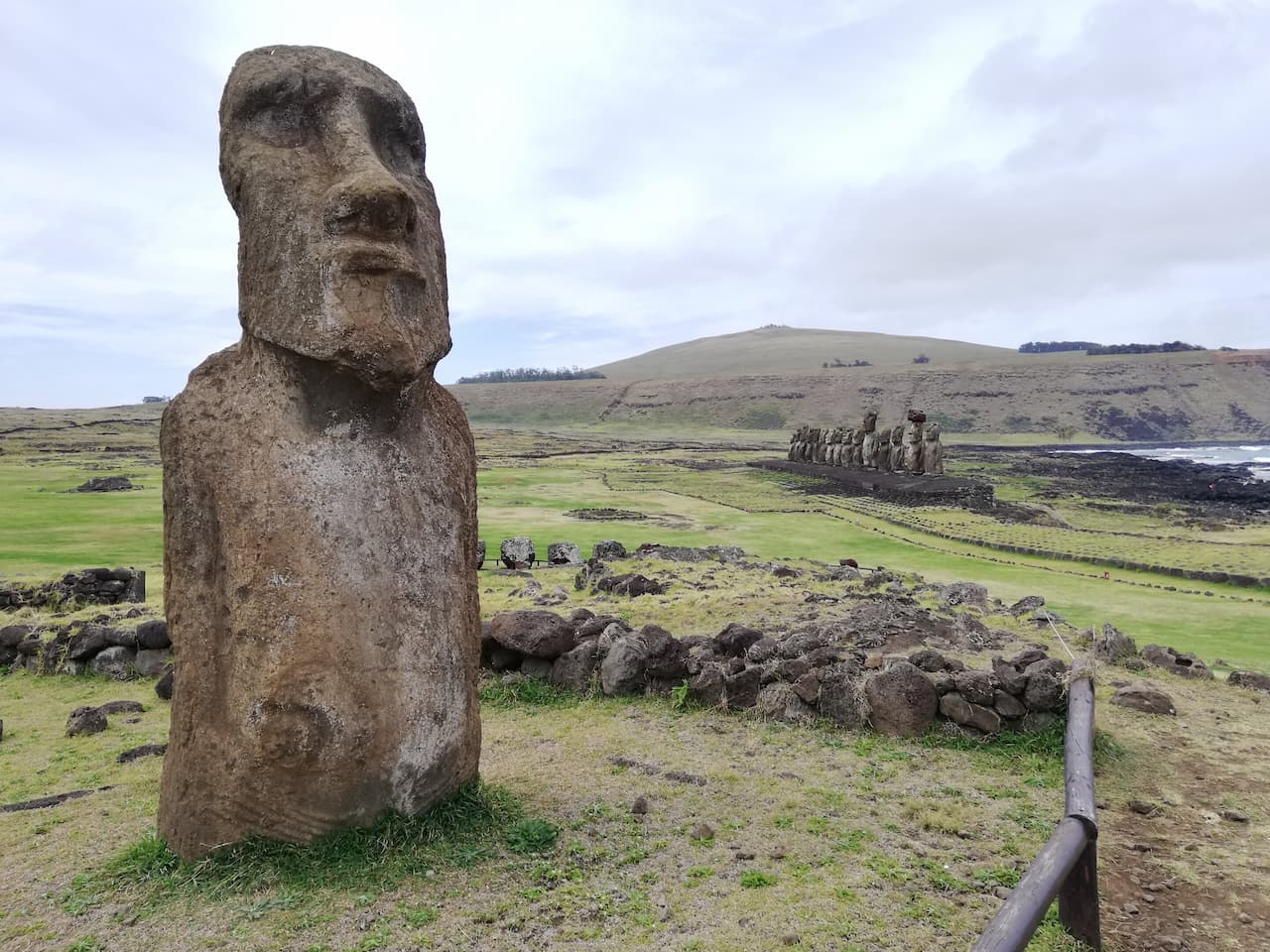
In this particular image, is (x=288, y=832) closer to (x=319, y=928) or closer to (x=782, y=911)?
(x=319, y=928)

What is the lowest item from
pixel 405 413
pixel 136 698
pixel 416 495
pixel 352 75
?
pixel 136 698

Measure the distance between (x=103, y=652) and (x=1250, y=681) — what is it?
42.4 feet

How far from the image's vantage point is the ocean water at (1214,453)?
76938 mm

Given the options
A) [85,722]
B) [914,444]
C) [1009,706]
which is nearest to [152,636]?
[85,722]

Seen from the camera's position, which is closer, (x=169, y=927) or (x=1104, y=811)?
(x=169, y=927)

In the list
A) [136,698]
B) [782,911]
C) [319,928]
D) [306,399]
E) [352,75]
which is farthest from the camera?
[136,698]

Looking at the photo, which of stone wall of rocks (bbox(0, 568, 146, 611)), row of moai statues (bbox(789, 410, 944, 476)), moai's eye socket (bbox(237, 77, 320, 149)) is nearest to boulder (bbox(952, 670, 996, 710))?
moai's eye socket (bbox(237, 77, 320, 149))

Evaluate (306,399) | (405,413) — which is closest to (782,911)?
(405,413)

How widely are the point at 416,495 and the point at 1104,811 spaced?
5.27m

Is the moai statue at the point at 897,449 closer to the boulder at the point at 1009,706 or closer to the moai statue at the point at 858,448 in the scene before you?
the moai statue at the point at 858,448

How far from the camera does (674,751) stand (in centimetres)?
736

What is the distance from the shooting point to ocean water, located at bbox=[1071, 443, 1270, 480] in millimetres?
76938

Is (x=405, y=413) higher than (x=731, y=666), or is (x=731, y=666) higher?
(x=405, y=413)

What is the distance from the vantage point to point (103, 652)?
10.6 m
